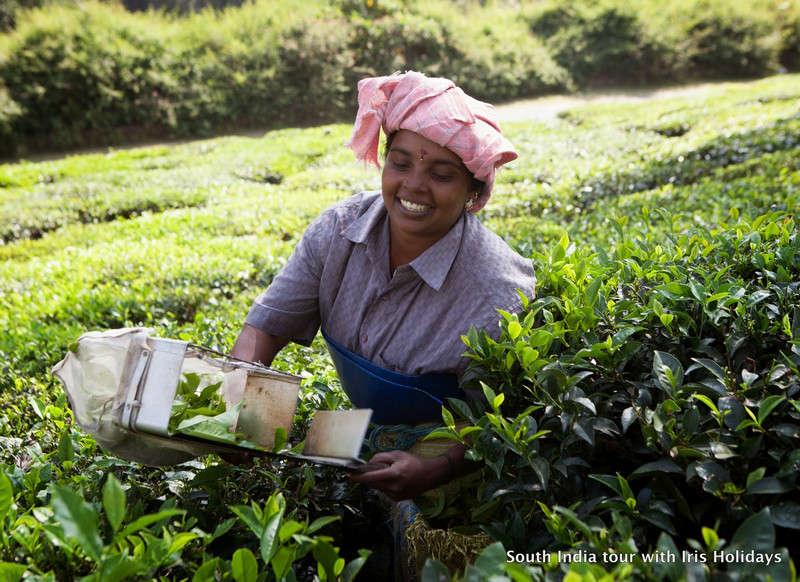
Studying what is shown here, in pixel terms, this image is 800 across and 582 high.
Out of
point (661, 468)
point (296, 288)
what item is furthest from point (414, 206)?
point (661, 468)

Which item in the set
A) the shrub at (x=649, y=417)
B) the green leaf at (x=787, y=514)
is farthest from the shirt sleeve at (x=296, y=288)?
the green leaf at (x=787, y=514)

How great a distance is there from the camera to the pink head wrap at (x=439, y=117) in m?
1.99

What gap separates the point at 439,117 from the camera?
1982mm

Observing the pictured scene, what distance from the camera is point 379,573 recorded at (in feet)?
6.70

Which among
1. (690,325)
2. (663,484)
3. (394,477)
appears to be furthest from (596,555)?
(690,325)

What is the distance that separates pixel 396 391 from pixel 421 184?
2.12ft

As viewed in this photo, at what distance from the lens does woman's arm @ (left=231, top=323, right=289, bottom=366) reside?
224 cm

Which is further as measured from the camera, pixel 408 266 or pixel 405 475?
pixel 408 266

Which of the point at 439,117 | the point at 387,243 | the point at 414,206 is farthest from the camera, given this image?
the point at 387,243

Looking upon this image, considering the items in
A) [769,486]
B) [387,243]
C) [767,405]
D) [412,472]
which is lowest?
[412,472]

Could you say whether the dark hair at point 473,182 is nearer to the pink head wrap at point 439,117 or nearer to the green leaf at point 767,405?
the pink head wrap at point 439,117

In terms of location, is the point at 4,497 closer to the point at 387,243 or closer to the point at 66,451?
the point at 66,451

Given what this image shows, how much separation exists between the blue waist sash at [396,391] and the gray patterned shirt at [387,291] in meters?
0.06

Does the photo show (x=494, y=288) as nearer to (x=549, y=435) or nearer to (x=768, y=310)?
(x=549, y=435)
